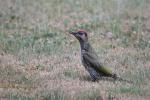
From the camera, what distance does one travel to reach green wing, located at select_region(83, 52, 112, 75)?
1247 centimetres

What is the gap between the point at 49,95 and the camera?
10867mm

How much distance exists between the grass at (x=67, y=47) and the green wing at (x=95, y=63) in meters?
0.21

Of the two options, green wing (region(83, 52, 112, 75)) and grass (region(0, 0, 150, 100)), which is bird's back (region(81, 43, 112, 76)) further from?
grass (region(0, 0, 150, 100))

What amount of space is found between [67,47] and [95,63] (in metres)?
2.77

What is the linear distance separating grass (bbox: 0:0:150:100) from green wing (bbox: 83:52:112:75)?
0.21 m

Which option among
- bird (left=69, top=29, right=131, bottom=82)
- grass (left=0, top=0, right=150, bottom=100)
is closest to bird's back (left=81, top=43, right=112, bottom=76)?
bird (left=69, top=29, right=131, bottom=82)

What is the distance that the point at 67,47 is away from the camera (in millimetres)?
15258

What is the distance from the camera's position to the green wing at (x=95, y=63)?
12469 millimetres

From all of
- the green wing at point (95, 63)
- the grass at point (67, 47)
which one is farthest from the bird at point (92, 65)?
the grass at point (67, 47)

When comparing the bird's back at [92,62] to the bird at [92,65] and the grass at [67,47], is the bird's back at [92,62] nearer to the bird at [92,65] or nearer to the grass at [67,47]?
the bird at [92,65]

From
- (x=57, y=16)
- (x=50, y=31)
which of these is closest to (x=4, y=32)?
(x=50, y=31)

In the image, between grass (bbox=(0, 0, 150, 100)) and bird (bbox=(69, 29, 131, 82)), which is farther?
bird (bbox=(69, 29, 131, 82))

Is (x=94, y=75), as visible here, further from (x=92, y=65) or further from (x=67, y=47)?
(x=67, y=47)

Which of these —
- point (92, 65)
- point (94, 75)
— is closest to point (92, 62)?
point (92, 65)
